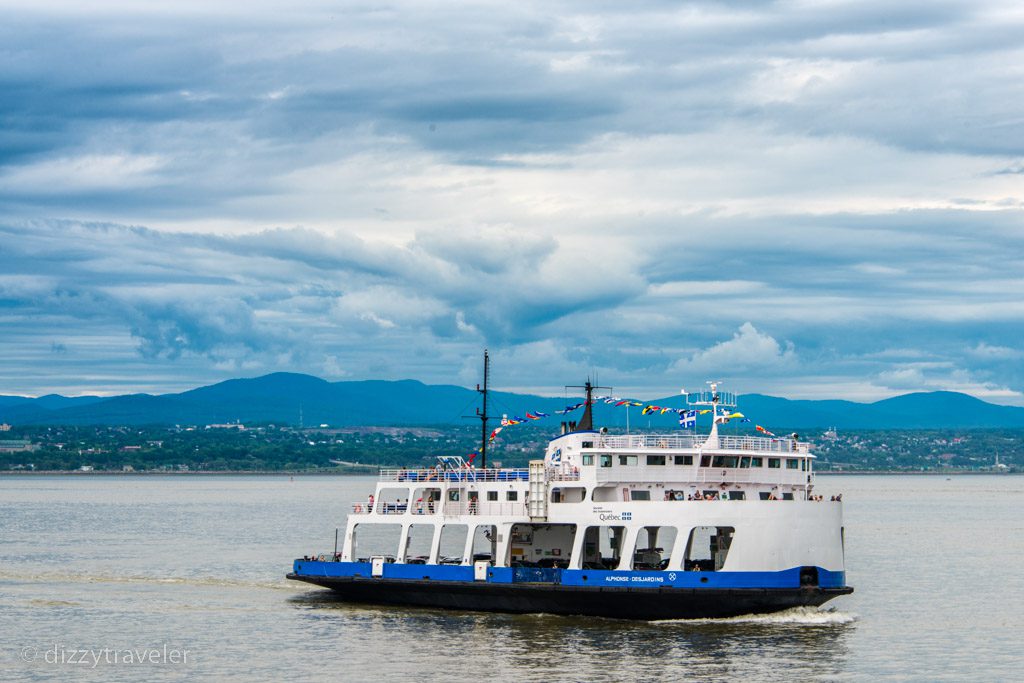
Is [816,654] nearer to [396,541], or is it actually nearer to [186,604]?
[186,604]

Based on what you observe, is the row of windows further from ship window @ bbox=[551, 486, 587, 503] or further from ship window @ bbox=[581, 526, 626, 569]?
ship window @ bbox=[581, 526, 626, 569]

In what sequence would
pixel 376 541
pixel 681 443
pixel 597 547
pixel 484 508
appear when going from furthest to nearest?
pixel 376 541 < pixel 484 508 < pixel 597 547 < pixel 681 443

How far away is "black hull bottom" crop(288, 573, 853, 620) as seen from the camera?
4841 cm

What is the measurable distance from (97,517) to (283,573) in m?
72.1

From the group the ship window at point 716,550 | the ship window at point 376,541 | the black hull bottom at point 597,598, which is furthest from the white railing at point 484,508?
the ship window at point 376,541

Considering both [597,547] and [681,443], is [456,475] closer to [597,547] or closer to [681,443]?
[597,547]

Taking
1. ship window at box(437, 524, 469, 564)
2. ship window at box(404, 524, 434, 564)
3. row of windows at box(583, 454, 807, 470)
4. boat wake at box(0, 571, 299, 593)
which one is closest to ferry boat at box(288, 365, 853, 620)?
row of windows at box(583, 454, 807, 470)

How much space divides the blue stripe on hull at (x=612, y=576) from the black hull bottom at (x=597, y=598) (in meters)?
0.21

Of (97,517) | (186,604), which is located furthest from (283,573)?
(97,517)

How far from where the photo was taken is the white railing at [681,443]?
5159 cm

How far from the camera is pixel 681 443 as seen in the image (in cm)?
5228

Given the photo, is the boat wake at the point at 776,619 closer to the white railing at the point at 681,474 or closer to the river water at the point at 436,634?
the river water at the point at 436,634

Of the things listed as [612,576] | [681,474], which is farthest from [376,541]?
[612,576]

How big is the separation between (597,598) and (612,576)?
106cm
